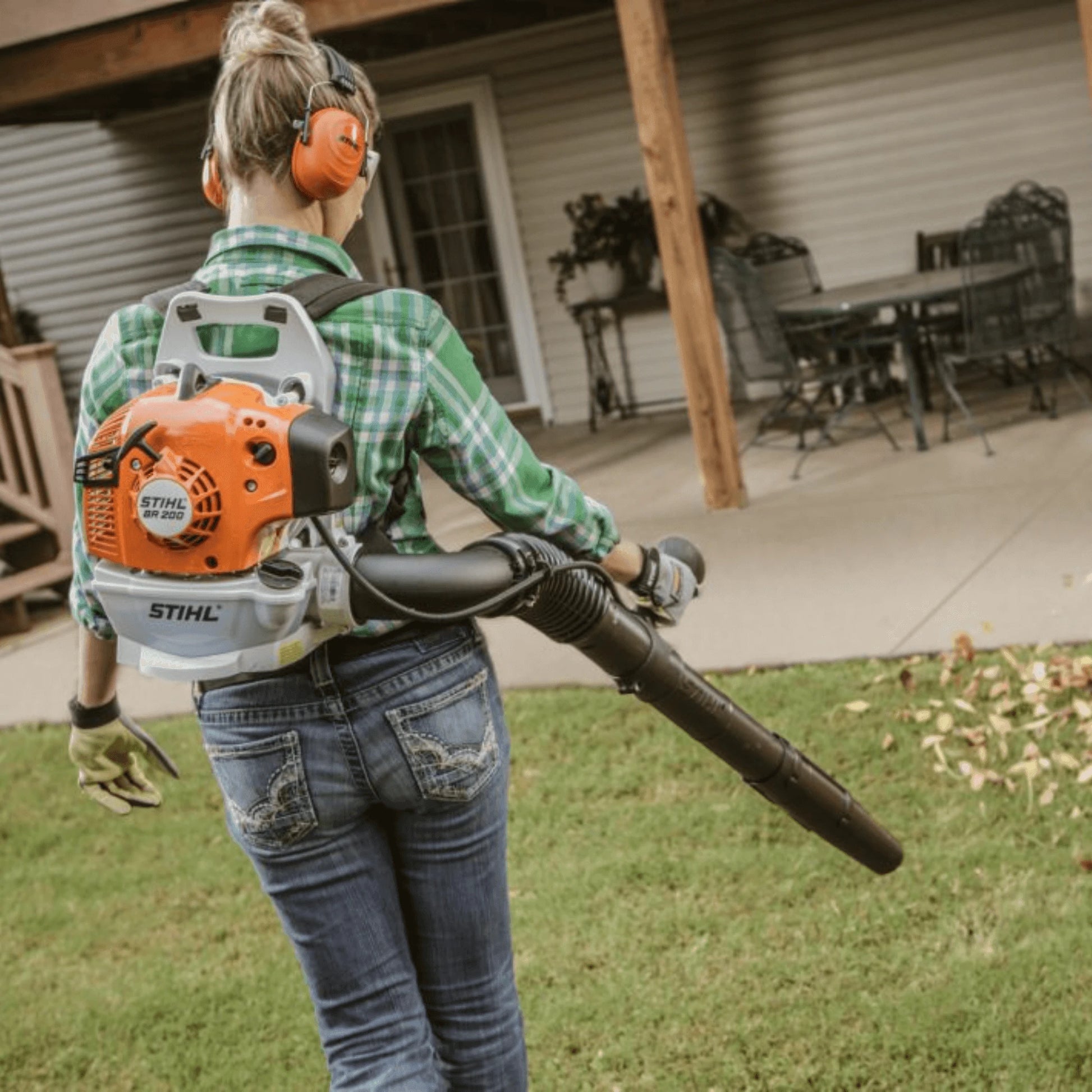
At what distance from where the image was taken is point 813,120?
1113 centimetres

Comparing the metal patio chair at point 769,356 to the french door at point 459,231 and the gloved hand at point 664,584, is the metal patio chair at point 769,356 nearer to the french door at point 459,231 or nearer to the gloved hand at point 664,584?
the french door at point 459,231

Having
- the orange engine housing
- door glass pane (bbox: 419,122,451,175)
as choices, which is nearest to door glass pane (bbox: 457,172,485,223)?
door glass pane (bbox: 419,122,451,175)

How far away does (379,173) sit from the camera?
12312 millimetres

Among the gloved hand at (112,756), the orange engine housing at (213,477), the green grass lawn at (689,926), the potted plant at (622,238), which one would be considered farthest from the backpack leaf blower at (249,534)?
the potted plant at (622,238)

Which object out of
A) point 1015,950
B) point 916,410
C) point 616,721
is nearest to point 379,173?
point 916,410

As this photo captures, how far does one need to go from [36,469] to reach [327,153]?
7.48 metres

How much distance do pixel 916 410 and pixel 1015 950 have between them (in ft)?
17.7

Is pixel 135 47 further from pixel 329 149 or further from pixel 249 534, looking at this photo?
pixel 249 534

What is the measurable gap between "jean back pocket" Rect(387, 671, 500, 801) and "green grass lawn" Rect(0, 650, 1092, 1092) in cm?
138

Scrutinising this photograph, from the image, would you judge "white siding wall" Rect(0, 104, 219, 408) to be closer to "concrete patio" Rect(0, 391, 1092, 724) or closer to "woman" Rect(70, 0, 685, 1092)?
"concrete patio" Rect(0, 391, 1092, 724)

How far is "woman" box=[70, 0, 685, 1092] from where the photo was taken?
6.34 feet

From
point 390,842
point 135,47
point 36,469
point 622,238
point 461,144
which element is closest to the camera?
point 390,842

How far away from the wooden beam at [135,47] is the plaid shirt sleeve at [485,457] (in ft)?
19.9

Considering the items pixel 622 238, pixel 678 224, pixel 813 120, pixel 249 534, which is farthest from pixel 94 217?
pixel 249 534
